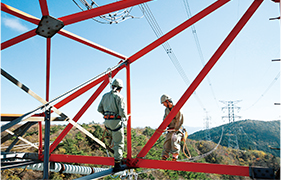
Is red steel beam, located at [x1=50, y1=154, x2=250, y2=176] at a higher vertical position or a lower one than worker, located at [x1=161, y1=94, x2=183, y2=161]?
lower

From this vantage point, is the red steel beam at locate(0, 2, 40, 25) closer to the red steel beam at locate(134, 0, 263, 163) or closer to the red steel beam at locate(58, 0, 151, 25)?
the red steel beam at locate(58, 0, 151, 25)

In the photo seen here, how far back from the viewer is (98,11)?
3820 mm

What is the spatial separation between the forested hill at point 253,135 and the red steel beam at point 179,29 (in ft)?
265

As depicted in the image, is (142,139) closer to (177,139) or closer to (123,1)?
(177,139)

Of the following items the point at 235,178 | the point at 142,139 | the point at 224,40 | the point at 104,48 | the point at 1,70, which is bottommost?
the point at 235,178

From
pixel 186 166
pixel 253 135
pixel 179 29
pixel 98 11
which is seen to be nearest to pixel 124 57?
pixel 179 29

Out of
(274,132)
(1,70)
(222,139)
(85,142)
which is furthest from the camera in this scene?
(274,132)

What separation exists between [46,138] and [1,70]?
174 cm

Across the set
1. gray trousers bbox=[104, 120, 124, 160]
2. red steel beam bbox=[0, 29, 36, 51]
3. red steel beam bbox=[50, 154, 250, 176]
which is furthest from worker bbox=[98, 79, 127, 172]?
red steel beam bbox=[0, 29, 36, 51]

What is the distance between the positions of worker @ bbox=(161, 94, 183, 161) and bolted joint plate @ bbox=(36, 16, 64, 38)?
10.6ft

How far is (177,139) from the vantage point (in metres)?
5.52

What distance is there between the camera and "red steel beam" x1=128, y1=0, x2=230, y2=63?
4.43 meters

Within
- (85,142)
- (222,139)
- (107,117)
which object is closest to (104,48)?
(107,117)

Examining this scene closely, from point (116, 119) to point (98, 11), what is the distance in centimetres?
250
